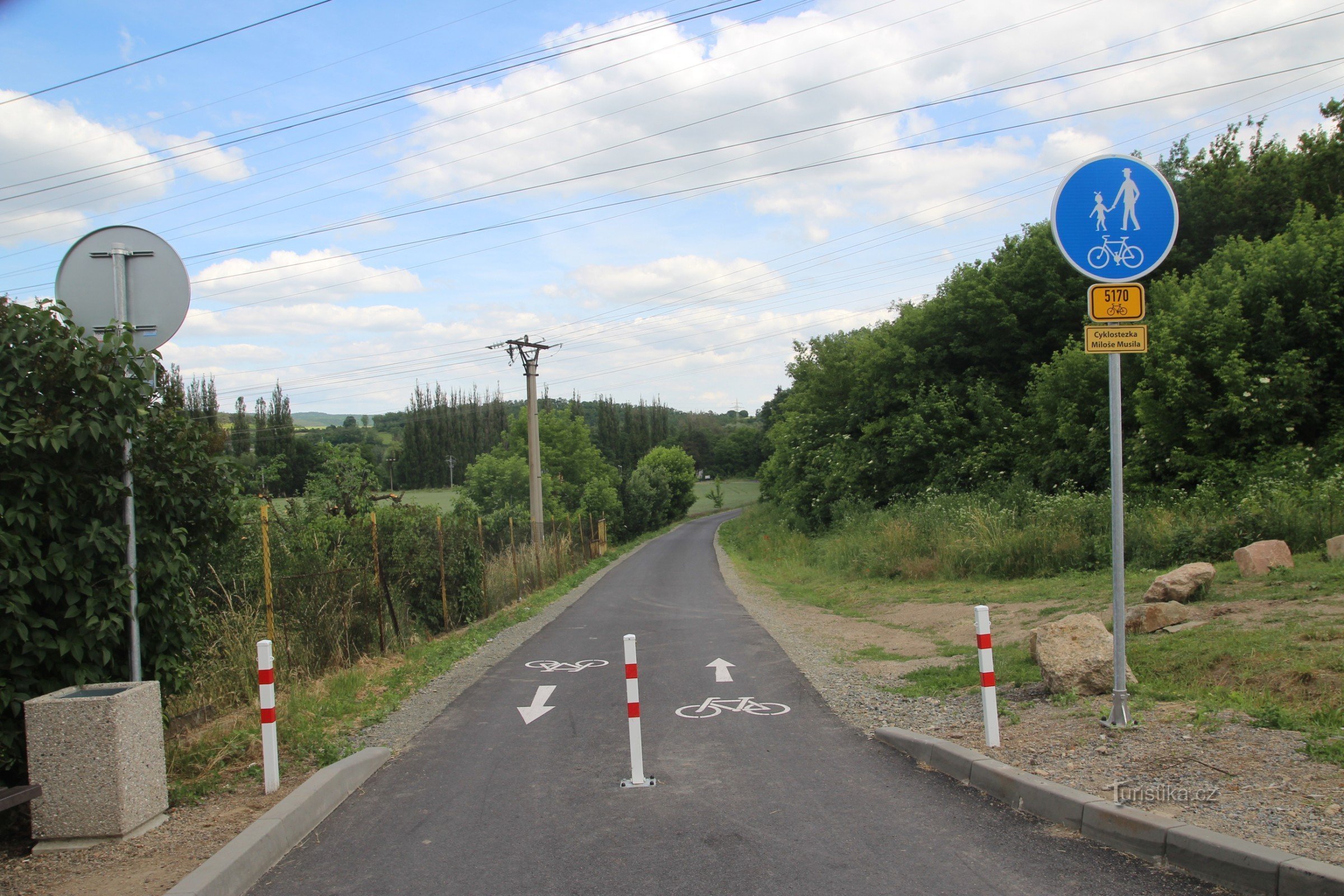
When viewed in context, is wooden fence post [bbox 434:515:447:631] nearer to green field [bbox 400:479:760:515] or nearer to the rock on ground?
the rock on ground

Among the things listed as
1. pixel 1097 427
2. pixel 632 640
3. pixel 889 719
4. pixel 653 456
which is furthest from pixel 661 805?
pixel 653 456

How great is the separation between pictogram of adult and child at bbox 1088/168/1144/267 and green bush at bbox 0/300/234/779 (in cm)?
635

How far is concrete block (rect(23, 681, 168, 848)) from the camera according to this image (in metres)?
4.76

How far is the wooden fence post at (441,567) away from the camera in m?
16.2

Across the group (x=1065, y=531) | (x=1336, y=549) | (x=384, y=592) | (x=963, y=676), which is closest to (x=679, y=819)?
(x=963, y=676)

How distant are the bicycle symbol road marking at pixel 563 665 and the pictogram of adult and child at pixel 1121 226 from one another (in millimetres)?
7918

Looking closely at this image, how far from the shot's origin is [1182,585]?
10781 mm

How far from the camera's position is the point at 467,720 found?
8586 millimetres

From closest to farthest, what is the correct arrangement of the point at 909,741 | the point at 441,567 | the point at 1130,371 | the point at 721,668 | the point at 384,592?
1. the point at 909,741
2. the point at 721,668
3. the point at 384,592
4. the point at 441,567
5. the point at 1130,371

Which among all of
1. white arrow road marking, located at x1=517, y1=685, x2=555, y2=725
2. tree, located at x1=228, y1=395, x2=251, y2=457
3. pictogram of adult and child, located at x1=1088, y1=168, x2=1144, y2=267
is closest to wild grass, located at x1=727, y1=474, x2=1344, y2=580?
pictogram of adult and child, located at x1=1088, y1=168, x2=1144, y2=267

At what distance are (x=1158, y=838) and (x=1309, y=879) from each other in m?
0.74

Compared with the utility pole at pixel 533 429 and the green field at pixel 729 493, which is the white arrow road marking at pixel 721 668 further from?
the green field at pixel 729 493

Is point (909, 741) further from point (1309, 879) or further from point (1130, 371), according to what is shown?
point (1130, 371)

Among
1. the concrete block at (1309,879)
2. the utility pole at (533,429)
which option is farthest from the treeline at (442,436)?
the concrete block at (1309,879)
